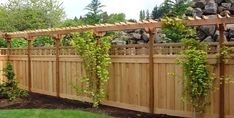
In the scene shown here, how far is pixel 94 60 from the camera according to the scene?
9.05 metres

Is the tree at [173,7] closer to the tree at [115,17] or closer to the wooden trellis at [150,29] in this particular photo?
the wooden trellis at [150,29]

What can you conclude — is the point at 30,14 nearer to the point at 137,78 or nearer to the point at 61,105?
the point at 61,105

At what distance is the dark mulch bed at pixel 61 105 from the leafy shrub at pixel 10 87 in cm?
31

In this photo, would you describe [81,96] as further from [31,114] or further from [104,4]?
[104,4]

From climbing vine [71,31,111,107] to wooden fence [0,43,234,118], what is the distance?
240 mm

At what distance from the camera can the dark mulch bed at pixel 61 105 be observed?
8.39 meters

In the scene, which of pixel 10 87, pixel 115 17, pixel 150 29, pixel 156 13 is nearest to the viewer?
pixel 150 29

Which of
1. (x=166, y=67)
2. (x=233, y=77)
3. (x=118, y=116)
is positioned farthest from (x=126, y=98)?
(x=233, y=77)

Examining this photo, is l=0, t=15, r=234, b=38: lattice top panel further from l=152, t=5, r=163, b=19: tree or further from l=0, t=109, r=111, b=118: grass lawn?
l=152, t=5, r=163, b=19: tree

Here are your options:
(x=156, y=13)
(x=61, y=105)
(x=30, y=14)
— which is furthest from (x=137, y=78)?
(x=30, y=14)

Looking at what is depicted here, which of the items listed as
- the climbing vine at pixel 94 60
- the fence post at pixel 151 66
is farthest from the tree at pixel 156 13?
the fence post at pixel 151 66

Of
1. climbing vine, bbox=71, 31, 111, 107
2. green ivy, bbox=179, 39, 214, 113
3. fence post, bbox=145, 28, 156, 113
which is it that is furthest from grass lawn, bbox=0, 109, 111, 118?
green ivy, bbox=179, 39, 214, 113

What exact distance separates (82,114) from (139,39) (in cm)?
643

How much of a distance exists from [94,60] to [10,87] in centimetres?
388
